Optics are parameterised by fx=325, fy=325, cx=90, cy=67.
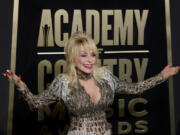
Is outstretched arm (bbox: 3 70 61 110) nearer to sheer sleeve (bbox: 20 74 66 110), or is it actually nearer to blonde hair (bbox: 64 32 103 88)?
sheer sleeve (bbox: 20 74 66 110)

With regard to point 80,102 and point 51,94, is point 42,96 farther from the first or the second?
point 80,102

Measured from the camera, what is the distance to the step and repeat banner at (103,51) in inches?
109

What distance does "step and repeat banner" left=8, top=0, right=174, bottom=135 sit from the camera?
2779 millimetres

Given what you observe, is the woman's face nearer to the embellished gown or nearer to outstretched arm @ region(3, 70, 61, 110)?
the embellished gown

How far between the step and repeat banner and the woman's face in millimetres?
733

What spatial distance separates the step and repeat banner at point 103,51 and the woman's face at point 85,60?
0.73 metres

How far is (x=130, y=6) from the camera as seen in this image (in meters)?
2.87

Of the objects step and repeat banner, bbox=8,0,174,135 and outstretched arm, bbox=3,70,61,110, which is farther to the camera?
step and repeat banner, bbox=8,0,174,135

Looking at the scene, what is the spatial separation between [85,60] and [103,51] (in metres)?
0.77

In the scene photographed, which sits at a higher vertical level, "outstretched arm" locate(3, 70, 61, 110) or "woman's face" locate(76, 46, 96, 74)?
"woman's face" locate(76, 46, 96, 74)

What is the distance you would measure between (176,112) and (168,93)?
19 centimetres

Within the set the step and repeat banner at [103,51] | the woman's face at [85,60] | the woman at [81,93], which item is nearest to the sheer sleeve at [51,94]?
the woman at [81,93]

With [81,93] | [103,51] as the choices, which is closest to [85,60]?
[81,93]

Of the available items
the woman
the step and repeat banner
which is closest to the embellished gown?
the woman
